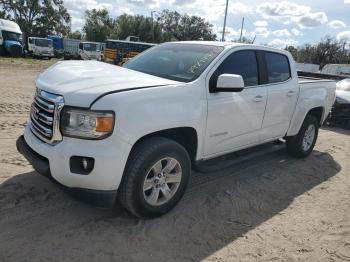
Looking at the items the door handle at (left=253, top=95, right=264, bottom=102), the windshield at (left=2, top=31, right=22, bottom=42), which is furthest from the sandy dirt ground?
the windshield at (left=2, top=31, right=22, bottom=42)

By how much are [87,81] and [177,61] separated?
4.49 ft

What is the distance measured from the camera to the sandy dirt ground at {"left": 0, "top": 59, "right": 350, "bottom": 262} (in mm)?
3357

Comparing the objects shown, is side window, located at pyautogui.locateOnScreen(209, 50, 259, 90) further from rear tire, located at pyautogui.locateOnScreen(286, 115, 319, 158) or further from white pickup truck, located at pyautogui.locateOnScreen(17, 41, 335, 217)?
rear tire, located at pyautogui.locateOnScreen(286, 115, 319, 158)

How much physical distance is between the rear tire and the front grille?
4.27m

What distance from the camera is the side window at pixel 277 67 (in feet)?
17.5

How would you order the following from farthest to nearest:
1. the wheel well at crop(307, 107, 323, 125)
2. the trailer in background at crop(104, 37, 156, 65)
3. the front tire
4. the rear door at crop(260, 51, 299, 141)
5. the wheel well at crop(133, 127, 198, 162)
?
the trailer in background at crop(104, 37, 156, 65), the wheel well at crop(307, 107, 323, 125), the rear door at crop(260, 51, 299, 141), the wheel well at crop(133, 127, 198, 162), the front tire

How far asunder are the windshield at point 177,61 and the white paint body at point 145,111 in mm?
135

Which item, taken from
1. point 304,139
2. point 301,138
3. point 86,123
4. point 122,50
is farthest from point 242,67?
point 122,50

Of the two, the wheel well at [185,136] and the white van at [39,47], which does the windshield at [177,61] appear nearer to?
the wheel well at [185,136]

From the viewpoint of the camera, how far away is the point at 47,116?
3531 millimetres

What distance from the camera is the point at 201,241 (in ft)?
11.9

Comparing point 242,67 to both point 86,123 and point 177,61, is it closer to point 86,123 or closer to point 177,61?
point 177,61

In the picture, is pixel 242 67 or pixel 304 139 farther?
pixel 304 139

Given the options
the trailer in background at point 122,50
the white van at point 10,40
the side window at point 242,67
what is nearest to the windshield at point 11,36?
the white van at point 10,40
